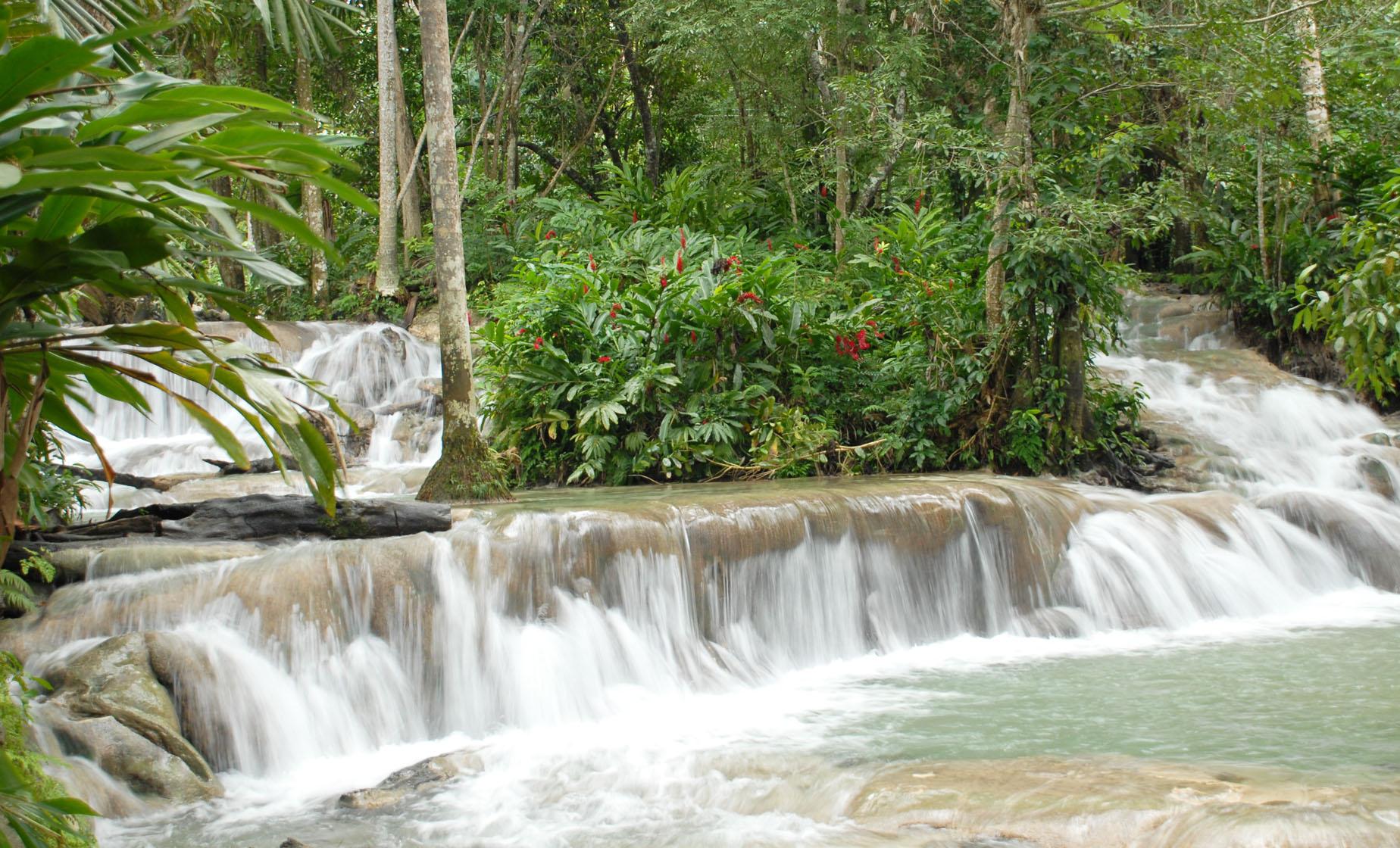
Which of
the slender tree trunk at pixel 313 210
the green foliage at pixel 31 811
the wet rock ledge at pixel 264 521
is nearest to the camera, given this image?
the green foliage at pixel 31 811

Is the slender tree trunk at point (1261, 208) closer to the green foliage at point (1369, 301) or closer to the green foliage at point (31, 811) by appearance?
the green foliage at point (1369, 301)

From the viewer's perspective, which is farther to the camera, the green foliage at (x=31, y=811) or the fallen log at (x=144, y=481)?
the fallen log at (x=144, y=481)

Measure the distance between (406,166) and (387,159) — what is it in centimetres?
293

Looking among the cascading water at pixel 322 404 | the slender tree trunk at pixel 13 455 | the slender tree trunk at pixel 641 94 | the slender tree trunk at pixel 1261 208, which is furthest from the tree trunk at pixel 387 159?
the slender tree trunk at pixel 13 455

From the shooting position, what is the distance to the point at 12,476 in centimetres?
245

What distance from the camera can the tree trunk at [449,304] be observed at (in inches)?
315

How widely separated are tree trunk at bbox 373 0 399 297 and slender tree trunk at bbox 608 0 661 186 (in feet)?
11.2

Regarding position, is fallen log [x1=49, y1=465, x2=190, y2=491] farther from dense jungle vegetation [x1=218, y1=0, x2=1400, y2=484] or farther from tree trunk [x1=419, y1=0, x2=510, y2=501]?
dense jungle vegetation [x1=218, y1=0, x2=1400, y2=484]

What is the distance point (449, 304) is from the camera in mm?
8070

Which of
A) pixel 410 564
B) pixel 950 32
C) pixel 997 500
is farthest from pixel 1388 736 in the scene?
pixel 950 32

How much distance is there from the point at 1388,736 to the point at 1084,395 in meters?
5.31

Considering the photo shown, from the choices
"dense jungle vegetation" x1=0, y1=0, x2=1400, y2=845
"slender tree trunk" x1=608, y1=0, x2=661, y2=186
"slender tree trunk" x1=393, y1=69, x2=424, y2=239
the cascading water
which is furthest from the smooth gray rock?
"slender tree trunk" x1=608, y1=0, x2=661, y2=186

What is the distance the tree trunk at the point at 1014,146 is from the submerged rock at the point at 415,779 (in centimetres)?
665

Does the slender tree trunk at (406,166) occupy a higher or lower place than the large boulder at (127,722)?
higher
